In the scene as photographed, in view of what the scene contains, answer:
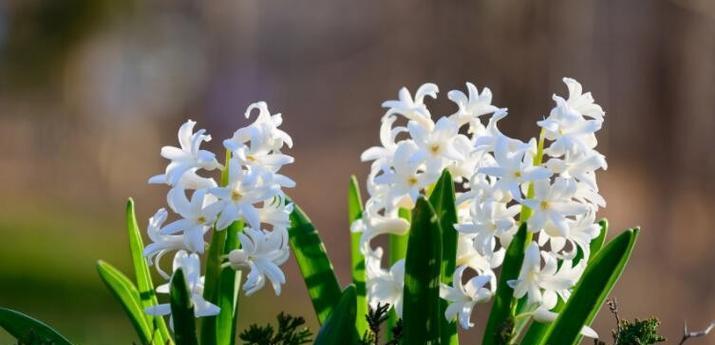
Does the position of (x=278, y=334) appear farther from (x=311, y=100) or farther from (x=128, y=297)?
(x=311, y=100)

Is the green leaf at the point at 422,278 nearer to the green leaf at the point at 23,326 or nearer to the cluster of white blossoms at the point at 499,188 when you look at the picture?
the cluster of white blossoms at the point at 499,188

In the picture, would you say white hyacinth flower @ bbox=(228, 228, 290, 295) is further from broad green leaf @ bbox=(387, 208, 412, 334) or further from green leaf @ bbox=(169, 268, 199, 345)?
broad green leaf @ bbox=(387, 208, 412, 334)

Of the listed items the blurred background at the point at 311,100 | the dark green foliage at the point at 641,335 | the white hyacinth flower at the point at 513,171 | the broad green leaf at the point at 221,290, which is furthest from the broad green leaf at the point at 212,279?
the blurred background at the point at 311,100

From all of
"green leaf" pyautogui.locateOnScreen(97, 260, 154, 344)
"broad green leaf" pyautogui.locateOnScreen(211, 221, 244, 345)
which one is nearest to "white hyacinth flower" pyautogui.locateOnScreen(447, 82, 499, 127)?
"broad green leaf" pyautogui.locateOnScreen(211, 221, 244, 345)

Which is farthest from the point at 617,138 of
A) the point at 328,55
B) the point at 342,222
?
the point at 328,55

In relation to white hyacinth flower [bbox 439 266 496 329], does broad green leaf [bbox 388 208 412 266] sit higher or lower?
higher

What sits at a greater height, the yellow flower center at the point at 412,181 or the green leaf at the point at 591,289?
Result: the yellow flower center at the point at 412,181
